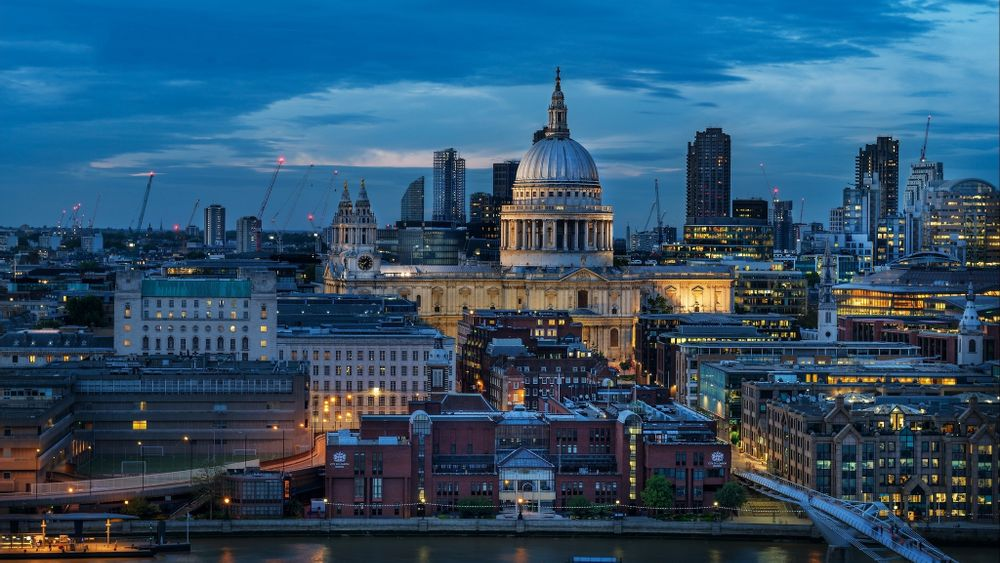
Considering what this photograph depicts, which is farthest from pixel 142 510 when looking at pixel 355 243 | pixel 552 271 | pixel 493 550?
pixel 552 271

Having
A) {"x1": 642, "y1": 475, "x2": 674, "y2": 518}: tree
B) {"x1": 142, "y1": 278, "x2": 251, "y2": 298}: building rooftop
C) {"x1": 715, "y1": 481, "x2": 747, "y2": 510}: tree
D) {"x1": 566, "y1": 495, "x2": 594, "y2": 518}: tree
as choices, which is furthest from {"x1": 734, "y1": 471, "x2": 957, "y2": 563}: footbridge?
{"x1": 142, "y1": 278, "x2": 251, "y2": 298}: building rooftop

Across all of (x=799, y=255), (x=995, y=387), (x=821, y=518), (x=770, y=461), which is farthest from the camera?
(x=799, y=255)

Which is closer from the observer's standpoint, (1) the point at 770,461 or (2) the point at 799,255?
(1) the point at 770,461

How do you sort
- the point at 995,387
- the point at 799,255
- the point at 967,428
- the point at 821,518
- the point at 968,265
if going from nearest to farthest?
the point at 821,518 < the point at 967,428 < the point at 995,387 < the point at 968,265 < the point at 799,255

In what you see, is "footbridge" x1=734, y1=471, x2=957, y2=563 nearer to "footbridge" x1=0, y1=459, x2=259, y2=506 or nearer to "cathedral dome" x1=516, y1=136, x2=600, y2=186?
"footbridge" x1=0, y1=459, x2=259, y2=506

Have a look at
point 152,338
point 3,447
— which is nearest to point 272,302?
point 152,338

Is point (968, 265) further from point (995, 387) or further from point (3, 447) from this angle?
point (3, 447)
